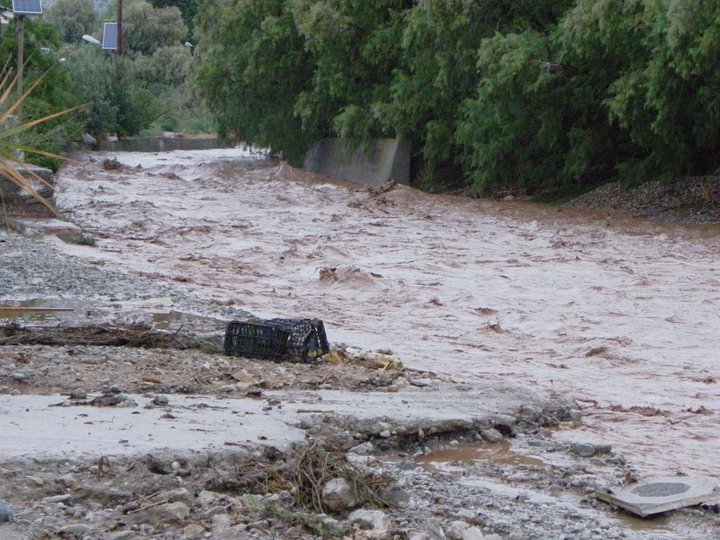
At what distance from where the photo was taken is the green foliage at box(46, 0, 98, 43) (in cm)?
Result: 8581

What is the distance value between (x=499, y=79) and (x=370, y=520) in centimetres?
2267

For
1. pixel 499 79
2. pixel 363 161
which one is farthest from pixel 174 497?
pixel 363 161

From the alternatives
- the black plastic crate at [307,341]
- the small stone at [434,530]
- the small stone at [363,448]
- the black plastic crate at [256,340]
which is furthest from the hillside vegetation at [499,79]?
the small stone at [434,530]

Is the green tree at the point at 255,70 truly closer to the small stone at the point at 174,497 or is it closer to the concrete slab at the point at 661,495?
the concrete slab at the point at 661,495

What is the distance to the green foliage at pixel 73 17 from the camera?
8581 cm

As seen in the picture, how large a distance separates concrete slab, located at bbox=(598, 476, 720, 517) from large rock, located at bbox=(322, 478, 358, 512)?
1.54 m

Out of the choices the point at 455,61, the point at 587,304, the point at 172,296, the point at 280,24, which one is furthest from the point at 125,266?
the point at 280,24

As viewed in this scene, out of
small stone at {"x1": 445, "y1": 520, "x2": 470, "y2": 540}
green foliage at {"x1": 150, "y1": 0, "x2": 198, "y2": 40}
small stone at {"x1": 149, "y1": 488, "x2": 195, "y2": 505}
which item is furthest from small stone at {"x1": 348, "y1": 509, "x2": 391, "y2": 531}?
green foliage at {"x1": 150, "y1": 0, "x2": 198, "y2": 40}

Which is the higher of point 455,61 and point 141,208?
point 455,61

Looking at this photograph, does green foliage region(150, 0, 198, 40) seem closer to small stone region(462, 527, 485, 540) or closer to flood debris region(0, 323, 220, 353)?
flood debris region(0, 323, 220, 353)

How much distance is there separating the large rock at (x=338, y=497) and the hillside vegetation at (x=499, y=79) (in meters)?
17.7

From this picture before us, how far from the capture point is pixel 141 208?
2573 cm

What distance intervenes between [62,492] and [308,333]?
15.3ft

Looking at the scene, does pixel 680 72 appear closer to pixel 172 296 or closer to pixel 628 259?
pixel 628 259
